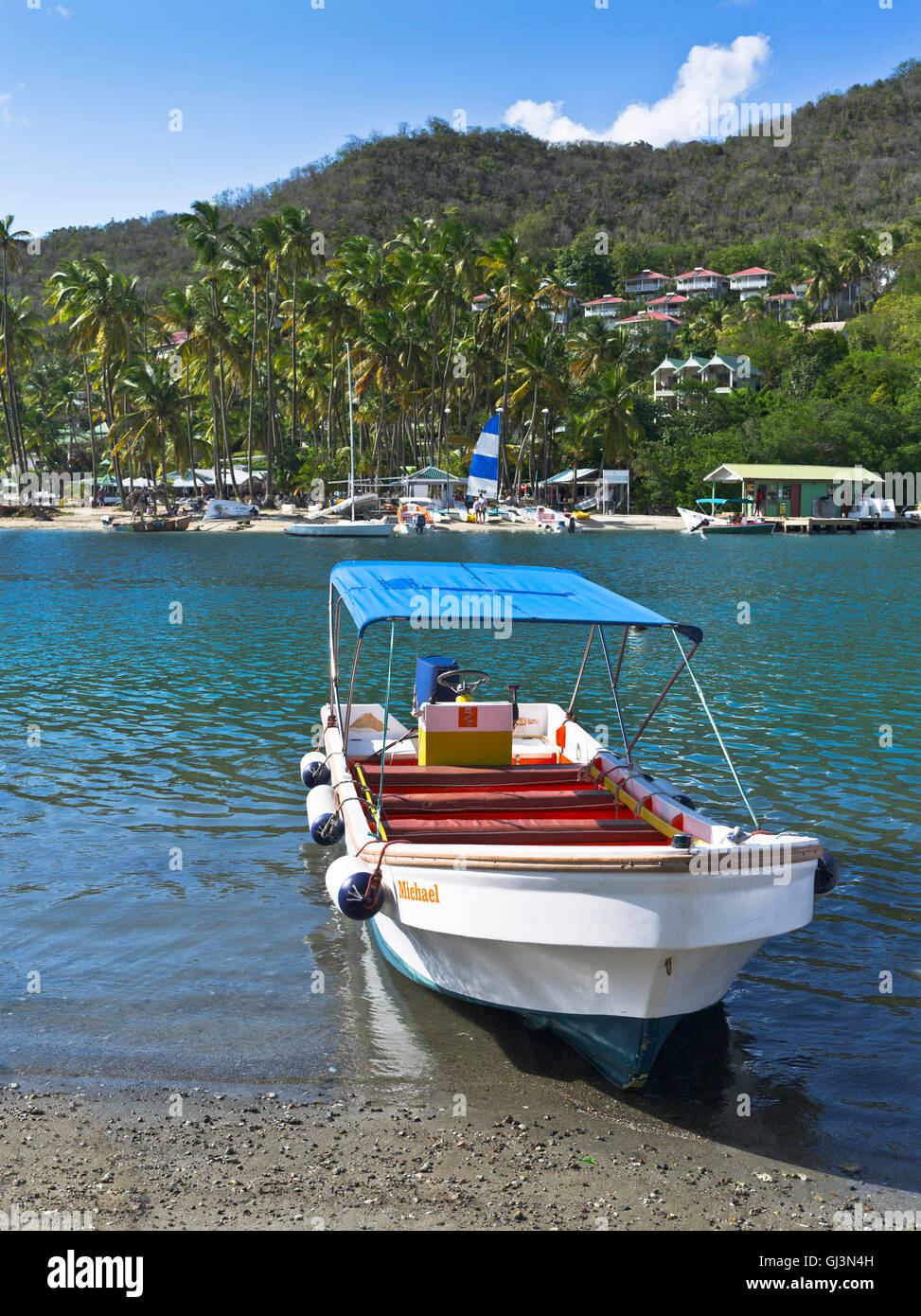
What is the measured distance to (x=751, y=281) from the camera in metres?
163

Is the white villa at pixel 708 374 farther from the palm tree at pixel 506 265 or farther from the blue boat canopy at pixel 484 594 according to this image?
the blue boat canopy at pixel 484 594

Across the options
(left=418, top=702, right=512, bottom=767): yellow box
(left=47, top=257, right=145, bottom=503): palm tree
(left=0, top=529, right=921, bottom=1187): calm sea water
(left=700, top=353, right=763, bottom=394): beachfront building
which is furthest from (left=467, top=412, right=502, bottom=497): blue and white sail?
(left=700, top=353, right=763, bottom=394): beachfront building

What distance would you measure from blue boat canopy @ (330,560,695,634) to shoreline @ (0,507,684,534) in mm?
66396

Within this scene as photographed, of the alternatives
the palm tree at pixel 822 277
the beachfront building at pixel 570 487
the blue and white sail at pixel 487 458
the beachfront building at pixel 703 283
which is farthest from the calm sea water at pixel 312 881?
the beachfront building at pixel 703 283

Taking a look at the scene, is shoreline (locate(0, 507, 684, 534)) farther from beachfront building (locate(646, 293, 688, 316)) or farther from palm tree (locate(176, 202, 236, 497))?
beachfront building (locate(646, 293, 688, 316))

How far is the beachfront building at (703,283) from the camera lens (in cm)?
16400

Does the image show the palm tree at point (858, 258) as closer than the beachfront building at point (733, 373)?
No

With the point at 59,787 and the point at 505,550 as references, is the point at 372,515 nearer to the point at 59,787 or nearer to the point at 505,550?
the point at 505,550

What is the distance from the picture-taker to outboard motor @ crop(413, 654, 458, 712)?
12.8 metres

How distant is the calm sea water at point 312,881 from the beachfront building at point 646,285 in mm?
150148

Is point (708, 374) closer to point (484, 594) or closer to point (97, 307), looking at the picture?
point (97, 307)
